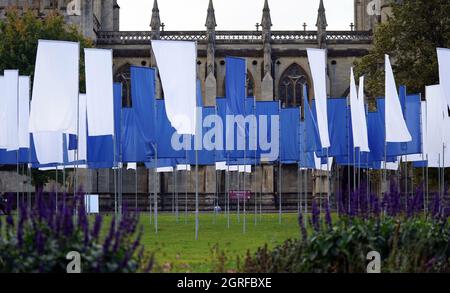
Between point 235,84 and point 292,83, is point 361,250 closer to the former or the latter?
point 235,84

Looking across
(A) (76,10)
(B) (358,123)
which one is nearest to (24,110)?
(B) (358,123)

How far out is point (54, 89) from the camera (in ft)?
78.7

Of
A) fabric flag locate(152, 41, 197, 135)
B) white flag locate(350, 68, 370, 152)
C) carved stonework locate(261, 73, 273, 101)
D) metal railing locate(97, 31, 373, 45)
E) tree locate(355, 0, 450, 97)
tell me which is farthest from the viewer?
metal railing locate(97, 31, 373, 45)

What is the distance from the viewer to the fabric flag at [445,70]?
78.9ft

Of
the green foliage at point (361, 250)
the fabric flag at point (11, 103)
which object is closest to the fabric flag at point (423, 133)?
the fabric flag at point (11, 103)

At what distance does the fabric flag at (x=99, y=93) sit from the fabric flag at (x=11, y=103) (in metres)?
5.26

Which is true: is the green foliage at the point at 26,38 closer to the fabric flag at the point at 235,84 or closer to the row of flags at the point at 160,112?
the row of flags at the point at 160,112

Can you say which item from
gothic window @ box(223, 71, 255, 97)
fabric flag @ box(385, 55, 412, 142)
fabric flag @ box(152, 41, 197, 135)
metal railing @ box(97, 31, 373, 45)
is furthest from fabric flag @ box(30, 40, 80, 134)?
gothic window @ box(223, 71, 255, 97)

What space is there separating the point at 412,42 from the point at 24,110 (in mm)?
18977

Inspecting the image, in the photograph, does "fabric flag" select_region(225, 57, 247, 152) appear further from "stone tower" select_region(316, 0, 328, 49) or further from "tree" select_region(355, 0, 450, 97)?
"stone tower" select_region(316, 0, 328, 49)

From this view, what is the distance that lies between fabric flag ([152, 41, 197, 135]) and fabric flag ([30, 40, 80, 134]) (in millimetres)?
2441

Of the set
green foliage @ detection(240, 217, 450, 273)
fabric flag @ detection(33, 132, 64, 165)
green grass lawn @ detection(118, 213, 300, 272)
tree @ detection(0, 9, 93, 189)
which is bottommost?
green grass lawn @ detection(118, 213, 300, 272)

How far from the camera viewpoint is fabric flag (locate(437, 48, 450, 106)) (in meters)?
24.0

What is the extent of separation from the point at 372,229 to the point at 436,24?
3082cm
